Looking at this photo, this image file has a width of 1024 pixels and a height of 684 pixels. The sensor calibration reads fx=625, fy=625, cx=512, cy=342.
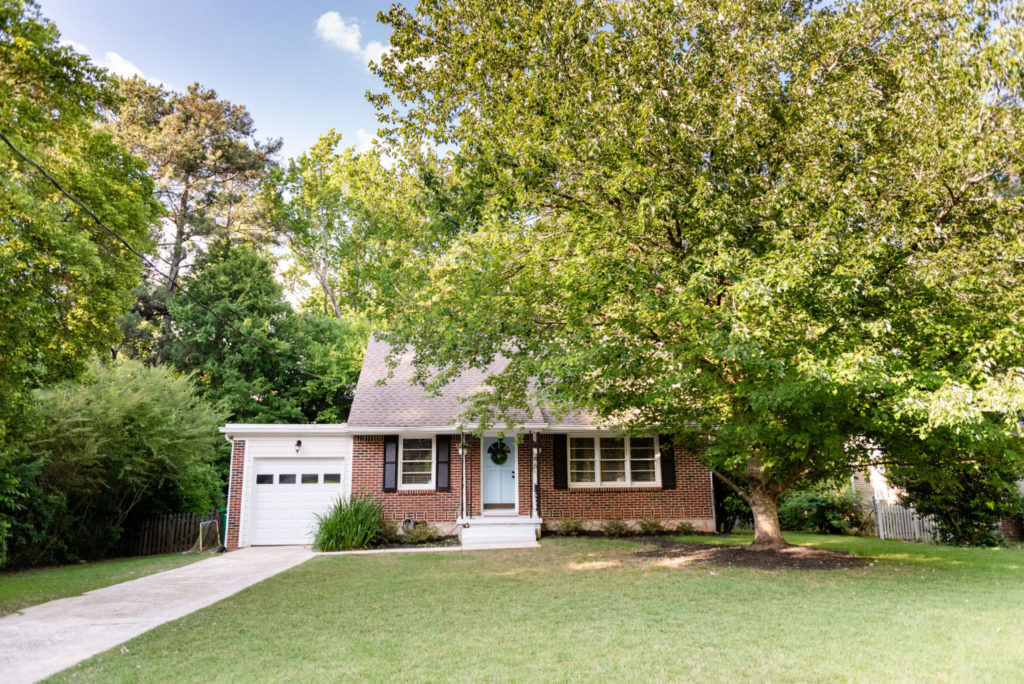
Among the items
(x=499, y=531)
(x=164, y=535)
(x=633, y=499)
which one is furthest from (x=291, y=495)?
(x=633, y=499)

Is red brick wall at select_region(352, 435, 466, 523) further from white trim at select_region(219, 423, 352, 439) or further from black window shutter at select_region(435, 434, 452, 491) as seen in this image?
white trim at select_region(219, 423, 352, 439)

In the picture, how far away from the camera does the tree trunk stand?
37.7ft

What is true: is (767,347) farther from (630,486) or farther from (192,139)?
(192,139)

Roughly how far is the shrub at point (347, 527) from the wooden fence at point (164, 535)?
4.36 m

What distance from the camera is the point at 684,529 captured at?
15586 millimetres

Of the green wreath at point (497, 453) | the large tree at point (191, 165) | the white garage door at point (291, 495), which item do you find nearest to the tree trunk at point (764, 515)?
the green wreath at point (497, 453)

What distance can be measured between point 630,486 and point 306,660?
11.8m

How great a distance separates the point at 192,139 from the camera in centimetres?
2788

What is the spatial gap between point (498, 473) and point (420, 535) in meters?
2.46

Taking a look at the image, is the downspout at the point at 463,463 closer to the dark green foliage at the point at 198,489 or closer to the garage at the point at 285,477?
the garage at the point at 285,477

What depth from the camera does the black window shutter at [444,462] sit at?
15.1 metres

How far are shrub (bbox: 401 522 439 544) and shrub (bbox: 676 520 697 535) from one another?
5993mm

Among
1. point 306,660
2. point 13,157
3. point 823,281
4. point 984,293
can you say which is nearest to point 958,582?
point 984,293

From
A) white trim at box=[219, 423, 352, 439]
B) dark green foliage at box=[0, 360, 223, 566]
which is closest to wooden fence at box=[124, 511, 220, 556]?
dark green foliage at box=[0, 360, 223, 566]
